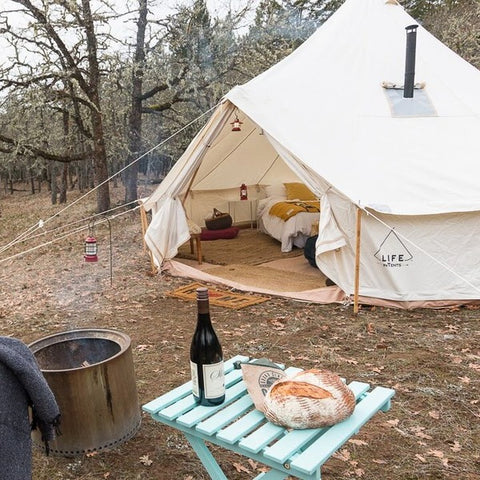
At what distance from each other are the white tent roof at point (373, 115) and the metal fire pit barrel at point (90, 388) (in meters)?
2.95

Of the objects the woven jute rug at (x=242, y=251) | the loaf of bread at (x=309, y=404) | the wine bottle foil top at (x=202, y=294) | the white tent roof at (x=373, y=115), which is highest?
the white tent roof at (x=373, y=115)

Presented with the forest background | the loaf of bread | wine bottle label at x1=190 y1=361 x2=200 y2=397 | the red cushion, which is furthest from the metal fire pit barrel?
the forest background

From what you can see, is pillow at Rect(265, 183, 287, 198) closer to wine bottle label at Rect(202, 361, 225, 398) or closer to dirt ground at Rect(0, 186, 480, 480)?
dirt ground at Rect(0, 186, 480, 480)

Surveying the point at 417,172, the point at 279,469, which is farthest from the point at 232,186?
the point at 279,469

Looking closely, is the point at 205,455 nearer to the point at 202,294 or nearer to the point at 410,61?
the point at 202,294

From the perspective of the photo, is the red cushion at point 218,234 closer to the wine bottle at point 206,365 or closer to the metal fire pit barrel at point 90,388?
the metal fire pit barrel at point 90,388

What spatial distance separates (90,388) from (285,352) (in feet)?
6.06

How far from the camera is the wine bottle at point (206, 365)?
188cm

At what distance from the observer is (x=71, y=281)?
21.4 ft

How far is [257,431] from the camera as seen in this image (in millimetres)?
1746

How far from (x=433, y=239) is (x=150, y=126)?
481 inches

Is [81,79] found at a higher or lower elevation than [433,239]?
higher

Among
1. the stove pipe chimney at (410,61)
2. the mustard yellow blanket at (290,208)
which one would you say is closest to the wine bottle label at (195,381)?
the stove pipe chimney at (410,61)

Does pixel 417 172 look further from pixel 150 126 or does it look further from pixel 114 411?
pixel 150 126
